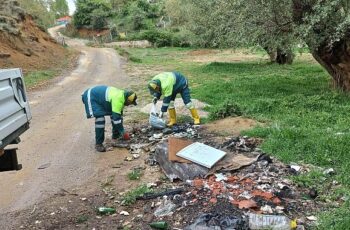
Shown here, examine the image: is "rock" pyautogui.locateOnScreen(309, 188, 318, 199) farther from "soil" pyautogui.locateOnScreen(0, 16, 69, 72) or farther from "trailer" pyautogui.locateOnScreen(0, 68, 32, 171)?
"soil" pyautogui.locateOnScreen(0, 16, 69, 72)

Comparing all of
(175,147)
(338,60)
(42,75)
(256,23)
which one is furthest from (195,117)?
(42,75)

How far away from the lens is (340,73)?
1297cm

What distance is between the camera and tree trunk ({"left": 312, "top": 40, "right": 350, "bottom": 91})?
40.4 ft

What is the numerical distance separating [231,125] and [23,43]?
2202 centimetres

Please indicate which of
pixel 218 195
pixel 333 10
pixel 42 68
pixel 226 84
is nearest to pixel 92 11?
pixel 42 68

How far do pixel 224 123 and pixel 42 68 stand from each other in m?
18.0

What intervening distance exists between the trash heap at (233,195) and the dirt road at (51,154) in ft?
4.86

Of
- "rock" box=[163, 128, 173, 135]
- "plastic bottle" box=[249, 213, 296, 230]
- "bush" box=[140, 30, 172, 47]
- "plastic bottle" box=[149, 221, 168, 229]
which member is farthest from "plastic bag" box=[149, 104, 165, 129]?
"bush" box=[140, 30, 172, 47]

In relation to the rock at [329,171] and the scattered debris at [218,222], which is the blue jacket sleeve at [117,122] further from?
the rock at [329,171]

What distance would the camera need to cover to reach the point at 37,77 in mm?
21906

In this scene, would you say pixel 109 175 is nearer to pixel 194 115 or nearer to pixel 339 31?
pixel 194 115

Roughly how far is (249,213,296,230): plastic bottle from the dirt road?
3270 millimetres

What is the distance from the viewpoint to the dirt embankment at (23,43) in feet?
81.3

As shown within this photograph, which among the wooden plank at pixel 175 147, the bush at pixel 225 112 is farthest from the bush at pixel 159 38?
the wooden plank at pixel 175 147
